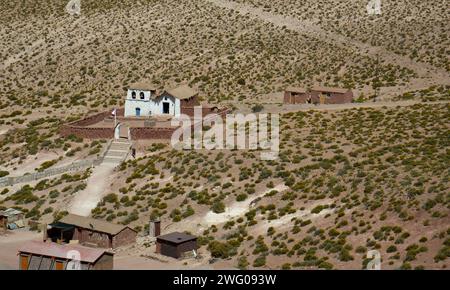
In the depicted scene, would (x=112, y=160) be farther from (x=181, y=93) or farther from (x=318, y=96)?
(x=318, y=96)

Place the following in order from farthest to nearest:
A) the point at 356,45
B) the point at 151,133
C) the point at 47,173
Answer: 1. the point at 356,45
2. the point at 151,133
3. the point at 47,173

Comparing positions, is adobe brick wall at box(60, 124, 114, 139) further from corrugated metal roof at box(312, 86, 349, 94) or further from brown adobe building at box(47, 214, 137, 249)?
corrugated metal roof at box(312, 86, 349, 94)

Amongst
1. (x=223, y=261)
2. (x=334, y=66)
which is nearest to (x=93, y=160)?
(x=223, y=261)

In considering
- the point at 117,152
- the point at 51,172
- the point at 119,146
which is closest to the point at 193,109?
the point at 119,146

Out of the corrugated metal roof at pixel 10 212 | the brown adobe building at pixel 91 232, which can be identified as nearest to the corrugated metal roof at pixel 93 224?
the brown adobe building at pixel 91 232

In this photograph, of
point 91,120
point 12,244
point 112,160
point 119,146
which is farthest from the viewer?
point 91,120
